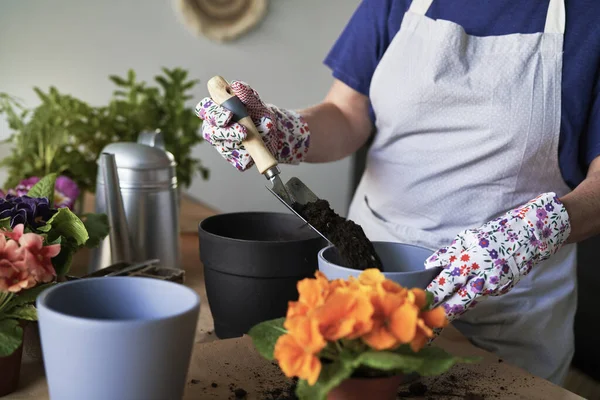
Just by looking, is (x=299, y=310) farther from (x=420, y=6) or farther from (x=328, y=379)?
(x=420, y=6)

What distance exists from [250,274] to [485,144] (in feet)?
1.71

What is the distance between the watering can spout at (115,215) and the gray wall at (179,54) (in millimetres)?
1400

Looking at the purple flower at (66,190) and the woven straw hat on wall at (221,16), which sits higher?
the woven straw hat on wall at (221,16)

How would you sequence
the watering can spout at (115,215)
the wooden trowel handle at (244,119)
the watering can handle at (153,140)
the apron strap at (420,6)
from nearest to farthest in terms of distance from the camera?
1. the wooden trowel handle at (244,119)
2. the watering can spout at (115,215)
3. the watering can handle at (153,140)
4. the apron strap at (420,6)

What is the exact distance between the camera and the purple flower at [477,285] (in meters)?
0.72

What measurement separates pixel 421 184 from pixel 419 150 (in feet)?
0.19

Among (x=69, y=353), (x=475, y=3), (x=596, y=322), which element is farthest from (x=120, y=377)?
(x=596, y=322)

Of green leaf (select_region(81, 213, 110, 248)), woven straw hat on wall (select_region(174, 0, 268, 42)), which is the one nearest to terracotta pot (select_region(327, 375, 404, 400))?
green leaf (select_region(81, 213, 110, 248))

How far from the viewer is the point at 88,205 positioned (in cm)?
174

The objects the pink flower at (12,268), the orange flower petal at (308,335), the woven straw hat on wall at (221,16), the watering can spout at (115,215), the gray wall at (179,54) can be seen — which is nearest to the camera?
the orange flower petal at (308,335)

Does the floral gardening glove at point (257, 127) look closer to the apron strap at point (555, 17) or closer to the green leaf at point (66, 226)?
the green leaf at point (66, 226)

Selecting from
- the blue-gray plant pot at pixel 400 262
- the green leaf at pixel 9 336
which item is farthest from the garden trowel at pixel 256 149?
the green leaf at pixel 9 336

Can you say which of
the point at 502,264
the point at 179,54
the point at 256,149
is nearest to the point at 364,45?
the point at 256,149

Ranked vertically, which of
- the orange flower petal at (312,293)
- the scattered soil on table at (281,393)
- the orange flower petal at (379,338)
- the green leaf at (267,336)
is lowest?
the scattered soil on table at (281,393)
